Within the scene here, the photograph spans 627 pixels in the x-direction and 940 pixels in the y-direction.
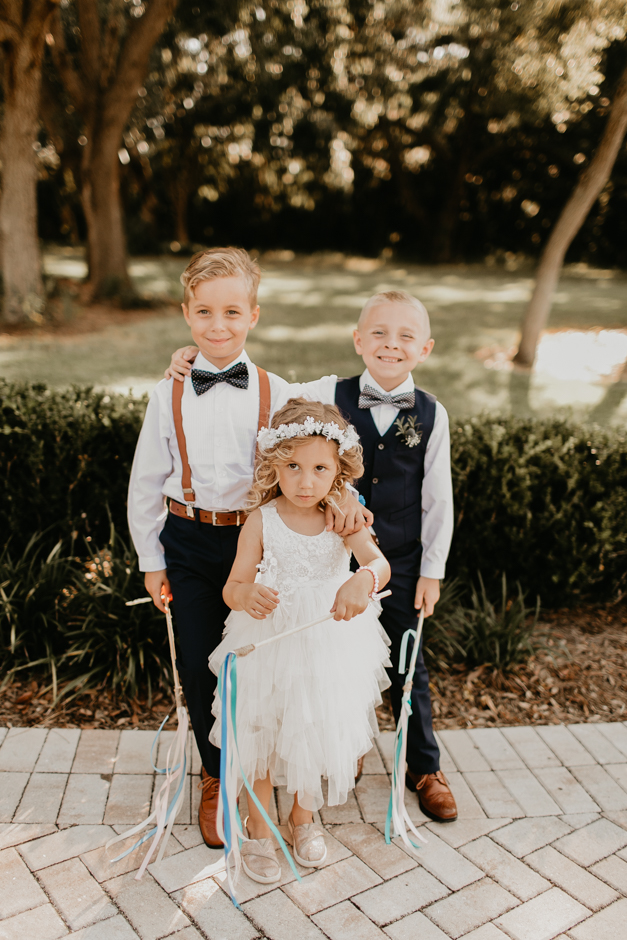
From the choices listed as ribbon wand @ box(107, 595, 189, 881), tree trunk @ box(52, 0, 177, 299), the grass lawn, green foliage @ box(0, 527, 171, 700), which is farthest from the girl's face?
tree trunk @ box(52, 0, 177, 299)

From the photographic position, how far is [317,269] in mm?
18281

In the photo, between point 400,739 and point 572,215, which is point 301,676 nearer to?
point 400,739

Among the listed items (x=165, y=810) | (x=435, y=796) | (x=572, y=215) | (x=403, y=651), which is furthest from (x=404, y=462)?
(x=572, y=215)

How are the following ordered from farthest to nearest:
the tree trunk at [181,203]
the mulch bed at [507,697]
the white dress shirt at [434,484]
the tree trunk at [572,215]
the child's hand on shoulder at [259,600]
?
the tree trunk at [181,203] < the tree trunk at [572,215] < the mulch bed at [507,697] < the white dress shirt at [434,484] < the child's hand on shoulder at [259,600]

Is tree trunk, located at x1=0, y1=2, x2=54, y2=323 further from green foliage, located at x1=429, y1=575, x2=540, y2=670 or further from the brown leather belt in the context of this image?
green foliage, located at x1=429, y1=575, x2=540, y2=670

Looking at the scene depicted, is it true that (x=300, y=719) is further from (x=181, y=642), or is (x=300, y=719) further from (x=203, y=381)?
(x=203, y=381)

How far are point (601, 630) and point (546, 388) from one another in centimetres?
431

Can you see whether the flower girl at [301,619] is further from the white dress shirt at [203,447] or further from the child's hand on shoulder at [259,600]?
the white dress shirt at [203,447]

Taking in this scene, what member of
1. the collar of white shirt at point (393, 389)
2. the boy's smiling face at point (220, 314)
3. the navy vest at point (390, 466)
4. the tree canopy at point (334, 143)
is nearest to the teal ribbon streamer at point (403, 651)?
the navy vest at point (390, 466)

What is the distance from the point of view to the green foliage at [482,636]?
3652 mm

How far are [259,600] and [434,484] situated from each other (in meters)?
0.87

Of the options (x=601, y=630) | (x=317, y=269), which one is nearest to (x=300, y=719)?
(x=601, y=630)

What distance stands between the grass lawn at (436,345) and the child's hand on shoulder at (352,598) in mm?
2337

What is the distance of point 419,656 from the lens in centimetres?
283
